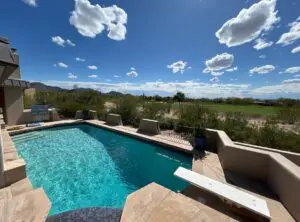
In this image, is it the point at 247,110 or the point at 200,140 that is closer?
the point at 200,140

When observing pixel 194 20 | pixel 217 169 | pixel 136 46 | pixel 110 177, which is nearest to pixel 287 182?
pixel 217 169

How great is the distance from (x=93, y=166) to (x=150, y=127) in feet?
13.7

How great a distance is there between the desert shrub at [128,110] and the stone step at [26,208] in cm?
846

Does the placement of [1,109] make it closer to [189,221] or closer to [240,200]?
[189,221]

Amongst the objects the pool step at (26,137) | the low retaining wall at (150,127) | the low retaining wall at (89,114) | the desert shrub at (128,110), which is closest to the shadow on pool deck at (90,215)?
the low retaining wall at (150,127)

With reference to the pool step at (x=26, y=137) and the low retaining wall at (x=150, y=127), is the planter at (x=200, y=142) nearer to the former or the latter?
the low retaining wall at (x=150, y=127)

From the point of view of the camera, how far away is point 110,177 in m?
4.82

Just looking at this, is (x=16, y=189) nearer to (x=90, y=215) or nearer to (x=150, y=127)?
(x=90, y=215)

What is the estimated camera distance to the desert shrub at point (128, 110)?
1128cm

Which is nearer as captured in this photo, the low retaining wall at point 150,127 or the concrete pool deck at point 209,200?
the concrete pool deck at point 209,200

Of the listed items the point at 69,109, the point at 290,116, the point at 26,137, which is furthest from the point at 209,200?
the point at 69,109

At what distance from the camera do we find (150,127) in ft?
28.8

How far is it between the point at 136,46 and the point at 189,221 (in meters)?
14.0

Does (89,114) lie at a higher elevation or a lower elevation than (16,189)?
higher
